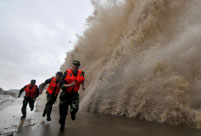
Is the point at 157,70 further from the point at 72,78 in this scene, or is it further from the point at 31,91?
the point at 31,91

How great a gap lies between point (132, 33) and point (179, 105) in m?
4.53

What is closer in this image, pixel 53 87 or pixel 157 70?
pixel 53 87

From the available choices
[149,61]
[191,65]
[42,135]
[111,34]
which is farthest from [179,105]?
[111,34]

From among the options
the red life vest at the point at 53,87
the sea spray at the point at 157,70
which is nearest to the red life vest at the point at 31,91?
the red life vest at the point at 53,87

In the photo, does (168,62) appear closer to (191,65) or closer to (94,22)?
(191,65)

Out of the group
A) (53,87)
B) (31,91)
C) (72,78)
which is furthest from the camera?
(31,91)

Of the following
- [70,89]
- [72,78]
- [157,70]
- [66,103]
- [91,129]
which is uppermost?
[157,70]

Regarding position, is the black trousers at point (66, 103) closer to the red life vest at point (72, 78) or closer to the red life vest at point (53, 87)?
the red life vest at point (72, 78)

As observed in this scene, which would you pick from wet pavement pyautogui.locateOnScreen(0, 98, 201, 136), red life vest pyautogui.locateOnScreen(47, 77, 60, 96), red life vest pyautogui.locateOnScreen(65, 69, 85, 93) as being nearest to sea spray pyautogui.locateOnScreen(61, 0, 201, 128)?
wet pavement pyautogui.locateOnScreen(0, 98, 201, 136)

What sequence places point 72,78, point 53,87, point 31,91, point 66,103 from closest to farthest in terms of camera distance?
point 72,78 → point 66,103 → point 53,87 → point 31,91

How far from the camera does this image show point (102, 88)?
31.9 feet

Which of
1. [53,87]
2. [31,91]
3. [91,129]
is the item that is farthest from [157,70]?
[31,91]

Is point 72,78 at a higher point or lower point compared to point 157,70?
lower

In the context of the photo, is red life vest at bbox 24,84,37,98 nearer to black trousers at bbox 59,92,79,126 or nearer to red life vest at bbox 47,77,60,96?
red life vest at bbox 47,77,60,96
